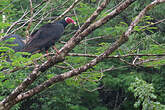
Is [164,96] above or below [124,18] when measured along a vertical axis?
below

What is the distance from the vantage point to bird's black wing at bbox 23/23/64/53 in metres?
3.90

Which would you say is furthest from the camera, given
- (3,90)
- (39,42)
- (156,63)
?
(3,90)

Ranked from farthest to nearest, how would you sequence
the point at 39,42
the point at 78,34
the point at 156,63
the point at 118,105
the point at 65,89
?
1. the point at 118,105
2. the point at 65,89
3. the point at 39,42
4. the point at 156,63
5. the point at 78,34

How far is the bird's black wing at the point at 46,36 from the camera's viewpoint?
3.90 meters

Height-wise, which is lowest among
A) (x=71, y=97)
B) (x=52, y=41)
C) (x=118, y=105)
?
(x=118, y=105)

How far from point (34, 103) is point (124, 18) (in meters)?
3.65

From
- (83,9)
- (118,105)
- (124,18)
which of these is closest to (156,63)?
(83,9)

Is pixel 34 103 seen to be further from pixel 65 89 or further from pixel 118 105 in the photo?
pixel 118 105

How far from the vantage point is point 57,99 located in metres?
7.01

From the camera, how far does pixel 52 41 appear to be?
4.17 metres

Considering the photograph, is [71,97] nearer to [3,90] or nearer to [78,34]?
[3,90]

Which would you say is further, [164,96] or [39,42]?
[164,96]

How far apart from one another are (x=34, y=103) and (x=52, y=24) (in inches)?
153

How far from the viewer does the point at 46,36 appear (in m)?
4.14
